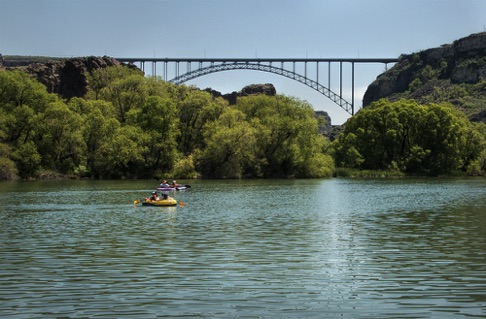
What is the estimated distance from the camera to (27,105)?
291 feet

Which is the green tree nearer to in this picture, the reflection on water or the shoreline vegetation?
the shoreline vegetation

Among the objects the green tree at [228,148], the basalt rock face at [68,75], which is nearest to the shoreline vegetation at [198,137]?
the green tree at [228,148]

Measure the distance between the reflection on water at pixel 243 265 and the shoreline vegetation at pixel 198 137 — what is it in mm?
52196

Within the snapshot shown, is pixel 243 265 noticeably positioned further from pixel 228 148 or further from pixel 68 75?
pixel 68 75

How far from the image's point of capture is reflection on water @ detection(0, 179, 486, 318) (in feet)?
44.4

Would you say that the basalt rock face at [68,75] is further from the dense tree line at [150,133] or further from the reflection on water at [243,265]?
the reflection on water at [243,265]

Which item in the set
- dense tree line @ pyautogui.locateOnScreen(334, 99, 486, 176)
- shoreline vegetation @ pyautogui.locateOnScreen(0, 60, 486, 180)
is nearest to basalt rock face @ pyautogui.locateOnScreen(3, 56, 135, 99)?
shoreline vegetation @ pyautogui.locateOnScreen(0, 60, 486, 180)

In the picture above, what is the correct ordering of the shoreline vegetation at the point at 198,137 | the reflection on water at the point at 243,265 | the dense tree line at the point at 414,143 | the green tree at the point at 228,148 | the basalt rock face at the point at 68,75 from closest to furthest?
the reflection on water at the point at 243,265 → the shoreline vegetation at the point at 198,137 → the green tree at the point at 228,148 → the dense tree line at the point at 414,143 → the basalt rock face at the point at 68,75

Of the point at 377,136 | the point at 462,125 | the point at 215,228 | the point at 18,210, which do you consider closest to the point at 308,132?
the point at 377,136

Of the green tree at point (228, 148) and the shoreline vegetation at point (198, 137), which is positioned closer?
the shoreline vegetation at point (198, 137)

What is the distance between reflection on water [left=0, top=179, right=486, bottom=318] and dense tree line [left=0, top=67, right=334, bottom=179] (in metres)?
51.8

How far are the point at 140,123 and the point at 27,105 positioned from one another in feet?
48.7

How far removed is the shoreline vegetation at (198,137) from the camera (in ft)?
284

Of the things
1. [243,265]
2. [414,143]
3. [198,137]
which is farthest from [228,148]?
[243,265]
